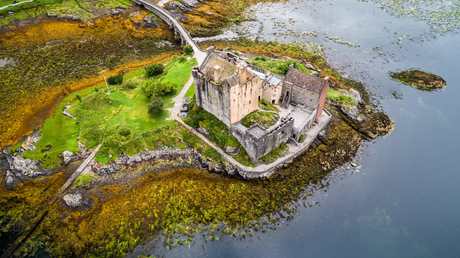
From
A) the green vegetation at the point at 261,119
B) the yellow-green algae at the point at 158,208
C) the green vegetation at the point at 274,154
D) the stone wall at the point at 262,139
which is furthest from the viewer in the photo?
the green vegetation at the point at 261,119

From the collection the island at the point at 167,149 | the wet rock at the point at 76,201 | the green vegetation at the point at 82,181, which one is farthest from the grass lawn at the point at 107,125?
the wet rock at the point at 76,201

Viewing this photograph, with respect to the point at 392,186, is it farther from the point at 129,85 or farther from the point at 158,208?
the point at 129,85

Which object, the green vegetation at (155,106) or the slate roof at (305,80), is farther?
the green vegetation at (155,106)

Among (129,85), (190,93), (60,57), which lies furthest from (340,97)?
(60,57)

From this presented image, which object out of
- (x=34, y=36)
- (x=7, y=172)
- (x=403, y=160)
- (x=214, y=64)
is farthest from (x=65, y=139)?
(x=403, y=160)

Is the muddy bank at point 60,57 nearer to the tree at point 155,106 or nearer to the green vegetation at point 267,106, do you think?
the tree at point 155,106

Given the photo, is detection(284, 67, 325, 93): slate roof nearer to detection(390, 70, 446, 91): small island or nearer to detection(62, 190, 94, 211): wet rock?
detection(390, 70, 446, 91): small island

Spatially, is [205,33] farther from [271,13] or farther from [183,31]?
[271,13]
